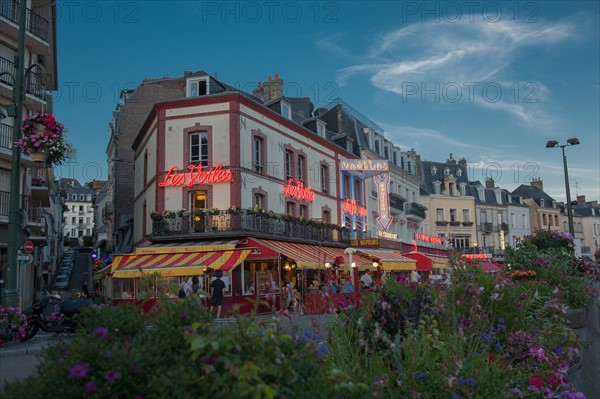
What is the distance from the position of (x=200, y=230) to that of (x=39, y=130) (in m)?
11.0

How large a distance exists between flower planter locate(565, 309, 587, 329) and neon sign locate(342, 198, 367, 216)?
2326 cm

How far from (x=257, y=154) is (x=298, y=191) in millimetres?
3406

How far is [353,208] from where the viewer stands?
32.2m

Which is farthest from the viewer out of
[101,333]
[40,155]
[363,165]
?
[363,165]

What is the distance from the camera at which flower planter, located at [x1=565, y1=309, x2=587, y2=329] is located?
7785 mm

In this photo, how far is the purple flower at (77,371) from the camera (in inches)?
125

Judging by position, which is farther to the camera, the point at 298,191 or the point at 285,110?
the point at 285,110

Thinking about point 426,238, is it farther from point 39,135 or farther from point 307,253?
point 39,135

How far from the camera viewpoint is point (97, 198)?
212 ft

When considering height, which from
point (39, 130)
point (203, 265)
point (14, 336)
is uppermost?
point (39, 130)

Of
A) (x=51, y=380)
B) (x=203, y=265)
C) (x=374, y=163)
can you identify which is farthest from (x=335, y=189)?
(x=51, y=380)

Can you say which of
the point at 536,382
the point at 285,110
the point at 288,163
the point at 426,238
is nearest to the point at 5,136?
the point at 288,163

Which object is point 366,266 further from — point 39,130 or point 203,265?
point 39,130

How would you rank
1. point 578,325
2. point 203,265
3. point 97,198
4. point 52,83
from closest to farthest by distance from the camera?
point 578,325 < point 203,265 < point 52,83 < point 97,198
